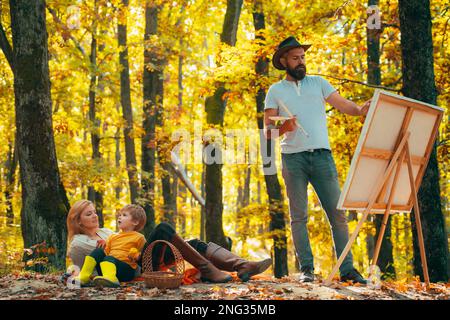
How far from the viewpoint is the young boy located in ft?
18.4

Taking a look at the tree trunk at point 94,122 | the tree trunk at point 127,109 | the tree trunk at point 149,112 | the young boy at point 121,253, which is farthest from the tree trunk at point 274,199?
the young boy at point 121,253

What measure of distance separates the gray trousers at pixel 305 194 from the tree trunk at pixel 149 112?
31.5 ft

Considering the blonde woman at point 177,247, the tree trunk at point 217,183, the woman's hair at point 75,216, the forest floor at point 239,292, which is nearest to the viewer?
the forest floor at point 239,292

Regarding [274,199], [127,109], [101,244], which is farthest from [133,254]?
[127,109]

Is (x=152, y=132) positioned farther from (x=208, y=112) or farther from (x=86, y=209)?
(x=86, y=209)

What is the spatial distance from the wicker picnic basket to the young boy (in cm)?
15

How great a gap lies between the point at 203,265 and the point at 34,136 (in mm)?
3782

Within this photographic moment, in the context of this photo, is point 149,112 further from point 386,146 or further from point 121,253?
point 386,146

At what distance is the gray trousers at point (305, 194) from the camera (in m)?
5.85

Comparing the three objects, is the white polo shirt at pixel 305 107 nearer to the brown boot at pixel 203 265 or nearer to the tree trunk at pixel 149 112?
the brown boot at pixel 203 265

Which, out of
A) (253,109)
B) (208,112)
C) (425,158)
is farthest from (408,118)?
(253,109)

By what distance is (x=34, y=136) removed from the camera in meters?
8.38

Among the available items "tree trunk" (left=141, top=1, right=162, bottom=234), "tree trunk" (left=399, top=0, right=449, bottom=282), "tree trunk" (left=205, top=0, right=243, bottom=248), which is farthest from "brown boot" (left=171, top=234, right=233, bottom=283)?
"tree trunk" (left=141, top=1, right=162, bottom=234)

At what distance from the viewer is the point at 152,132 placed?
616 inches
